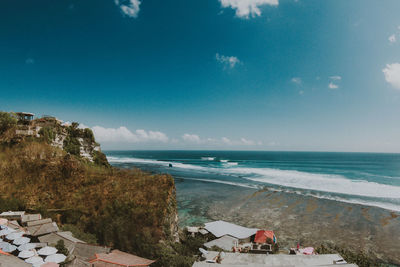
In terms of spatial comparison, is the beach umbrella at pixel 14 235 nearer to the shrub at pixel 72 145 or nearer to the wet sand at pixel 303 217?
the wet sand at pixel 303 217

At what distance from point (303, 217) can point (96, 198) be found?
71.3 ft

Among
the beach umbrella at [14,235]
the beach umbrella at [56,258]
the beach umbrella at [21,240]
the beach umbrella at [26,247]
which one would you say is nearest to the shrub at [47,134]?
the beach umbrella at [14,235]

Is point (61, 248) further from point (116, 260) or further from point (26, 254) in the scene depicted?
point (116, 260)

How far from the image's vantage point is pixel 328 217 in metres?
23.5

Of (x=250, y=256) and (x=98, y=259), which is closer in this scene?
(x=98, y=259)

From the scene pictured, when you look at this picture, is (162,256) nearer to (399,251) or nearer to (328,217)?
(399,251)

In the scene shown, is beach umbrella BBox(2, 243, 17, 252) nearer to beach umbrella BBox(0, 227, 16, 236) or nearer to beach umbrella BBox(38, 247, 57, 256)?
beach umbrella BBox(38, 247, 57, 256)

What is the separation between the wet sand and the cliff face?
10.2 m

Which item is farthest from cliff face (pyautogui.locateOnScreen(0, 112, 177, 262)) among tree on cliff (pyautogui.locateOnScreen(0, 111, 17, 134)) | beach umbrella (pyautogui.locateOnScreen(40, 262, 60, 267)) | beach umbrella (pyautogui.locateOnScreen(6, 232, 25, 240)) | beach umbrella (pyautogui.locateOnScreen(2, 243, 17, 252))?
tree on cliff (pyautogui.locateOnScreen(0, 111, 17, 134))

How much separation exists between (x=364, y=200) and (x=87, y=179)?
1421 inches

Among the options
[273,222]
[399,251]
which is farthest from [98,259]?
[399,251]

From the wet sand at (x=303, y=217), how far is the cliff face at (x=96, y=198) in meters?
10.2

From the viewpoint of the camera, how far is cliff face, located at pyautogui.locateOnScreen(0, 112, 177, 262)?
11.0m

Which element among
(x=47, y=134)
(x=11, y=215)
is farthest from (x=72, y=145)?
(x=11, y=215)
